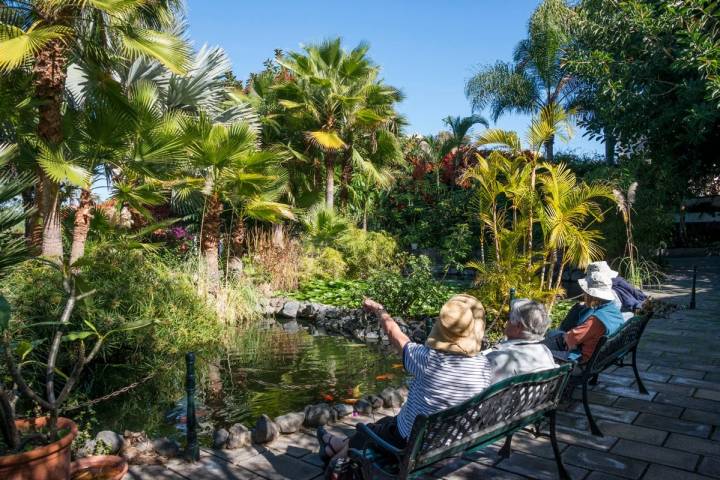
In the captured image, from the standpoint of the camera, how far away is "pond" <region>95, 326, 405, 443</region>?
4660mm

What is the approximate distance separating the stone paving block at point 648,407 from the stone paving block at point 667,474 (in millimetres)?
1036

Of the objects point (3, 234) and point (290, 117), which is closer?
point (3, 234)

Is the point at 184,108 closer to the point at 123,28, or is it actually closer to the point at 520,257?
the point at 123,28

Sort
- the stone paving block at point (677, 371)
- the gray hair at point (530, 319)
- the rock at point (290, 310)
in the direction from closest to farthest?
1. the gray hair at point (530, 319)
2. the stone paving block at point (677, 371)
3. the rock at point (290, 310)

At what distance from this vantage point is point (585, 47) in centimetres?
1117

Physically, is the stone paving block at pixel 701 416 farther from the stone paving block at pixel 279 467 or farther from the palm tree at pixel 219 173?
the palm tree at pixel 219 173

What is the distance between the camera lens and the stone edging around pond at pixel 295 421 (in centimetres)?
345

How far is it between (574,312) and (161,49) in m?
6.07

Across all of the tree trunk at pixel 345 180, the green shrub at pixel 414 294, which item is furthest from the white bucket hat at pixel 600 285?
the tree trunk at pixel 345 180

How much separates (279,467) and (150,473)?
2.48 ft

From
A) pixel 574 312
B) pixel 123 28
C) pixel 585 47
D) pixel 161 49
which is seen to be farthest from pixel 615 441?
pixel 585 47

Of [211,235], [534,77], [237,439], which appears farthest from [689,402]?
[534,77]

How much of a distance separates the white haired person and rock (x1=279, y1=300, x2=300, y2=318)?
7.39m

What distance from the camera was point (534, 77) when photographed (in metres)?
23.5
